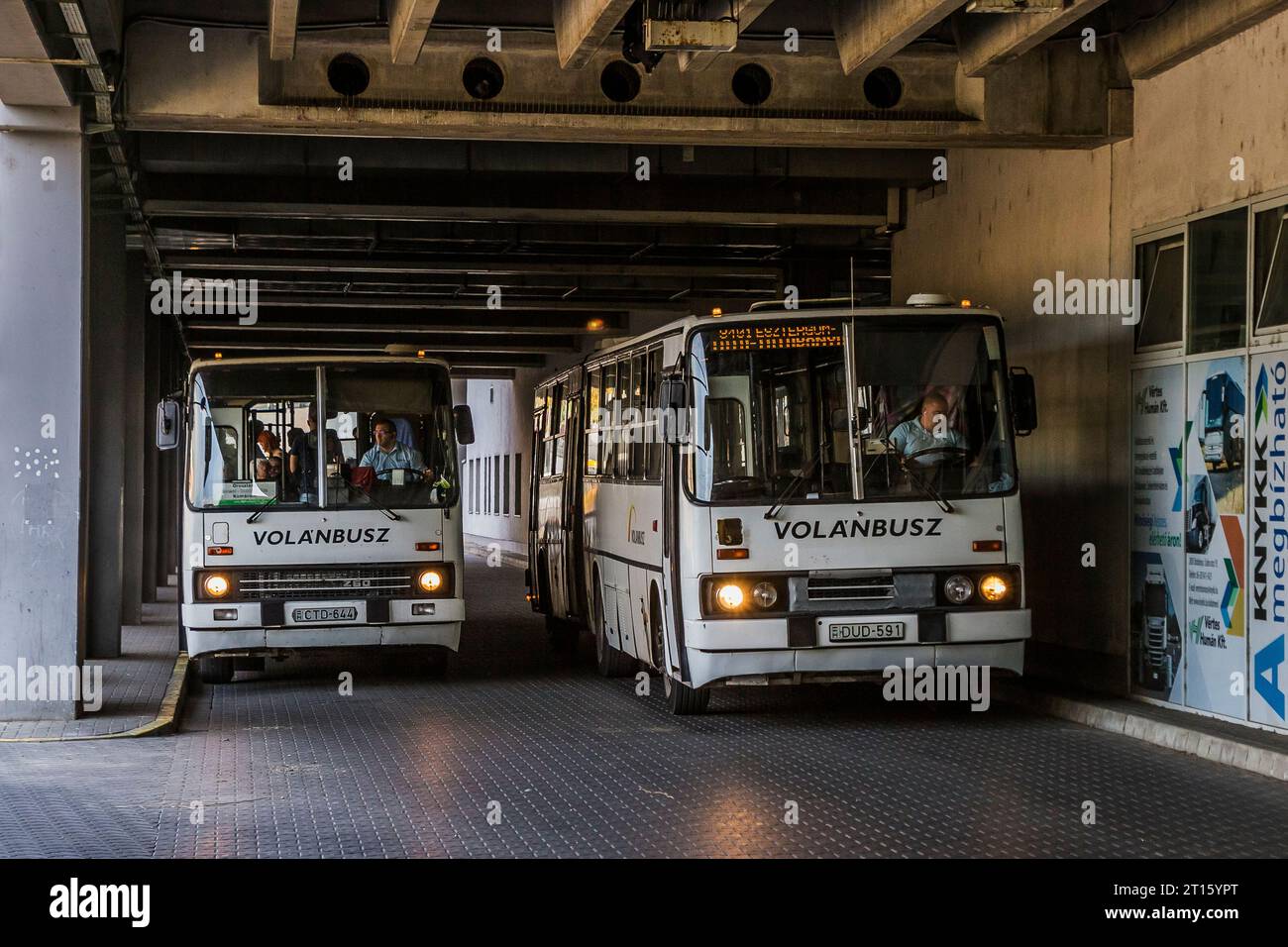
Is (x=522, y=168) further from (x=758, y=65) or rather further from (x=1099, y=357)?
(x=1099, y=357)

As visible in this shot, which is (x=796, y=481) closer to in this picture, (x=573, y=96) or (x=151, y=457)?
(x=573, y=96)

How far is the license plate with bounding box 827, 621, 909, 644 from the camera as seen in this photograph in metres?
13.2

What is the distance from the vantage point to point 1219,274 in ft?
42.9

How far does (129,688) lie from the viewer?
52.4 feet

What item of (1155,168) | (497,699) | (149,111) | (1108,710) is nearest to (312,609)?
(497,699)

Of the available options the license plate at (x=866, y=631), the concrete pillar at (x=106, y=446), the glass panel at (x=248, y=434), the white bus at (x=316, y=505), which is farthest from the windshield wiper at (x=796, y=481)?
the concrete pillar at (x=106, y=446)

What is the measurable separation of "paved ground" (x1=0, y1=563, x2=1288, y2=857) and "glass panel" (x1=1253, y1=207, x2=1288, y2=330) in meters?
3.09

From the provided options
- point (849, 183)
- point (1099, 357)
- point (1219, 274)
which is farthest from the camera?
point (849, 183)

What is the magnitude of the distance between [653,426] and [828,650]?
262 cm

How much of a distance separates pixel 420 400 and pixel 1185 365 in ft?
22.4

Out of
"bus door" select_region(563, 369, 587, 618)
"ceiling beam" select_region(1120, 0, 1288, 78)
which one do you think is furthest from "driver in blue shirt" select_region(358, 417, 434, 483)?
"ceiling beam" select_region(1120, 0, 1288, 78)

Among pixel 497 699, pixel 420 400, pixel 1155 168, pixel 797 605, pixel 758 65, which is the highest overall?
pixel 758 65

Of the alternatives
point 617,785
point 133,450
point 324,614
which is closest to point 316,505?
point 324,614

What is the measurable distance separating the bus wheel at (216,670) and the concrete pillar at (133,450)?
6.30 metres
